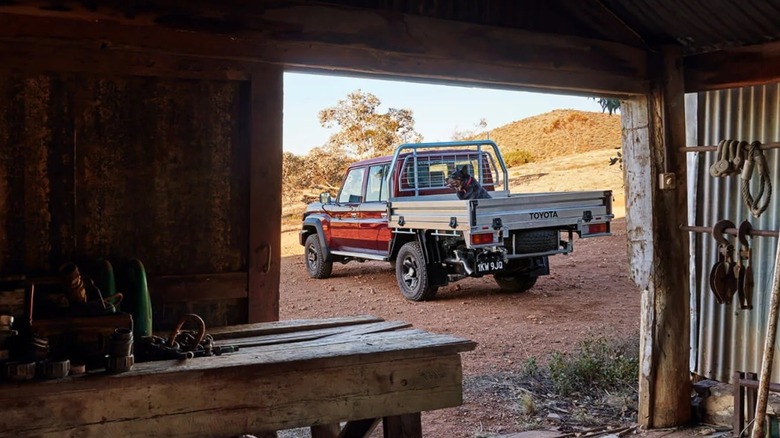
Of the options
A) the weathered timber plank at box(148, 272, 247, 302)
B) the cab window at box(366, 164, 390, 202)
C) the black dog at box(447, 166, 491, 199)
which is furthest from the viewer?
the cab window at box(366, 164, 390, 202)

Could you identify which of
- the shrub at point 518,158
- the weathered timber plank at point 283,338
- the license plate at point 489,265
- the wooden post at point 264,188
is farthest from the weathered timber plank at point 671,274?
the shrub at point 518,158

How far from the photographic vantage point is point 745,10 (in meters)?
3.75

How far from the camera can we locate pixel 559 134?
30.0 m

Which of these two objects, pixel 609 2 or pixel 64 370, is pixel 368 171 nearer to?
pixel 609 2

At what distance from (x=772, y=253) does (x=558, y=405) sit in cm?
172

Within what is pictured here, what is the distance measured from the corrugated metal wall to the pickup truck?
316 cm

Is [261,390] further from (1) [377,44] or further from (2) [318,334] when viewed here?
(1) [377,44]

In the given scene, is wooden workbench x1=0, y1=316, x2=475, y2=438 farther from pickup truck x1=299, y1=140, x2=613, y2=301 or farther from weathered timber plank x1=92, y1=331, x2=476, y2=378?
pickup truck x1=299, y1=140, x2=613, y2=301

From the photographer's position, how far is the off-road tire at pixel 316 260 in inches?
434

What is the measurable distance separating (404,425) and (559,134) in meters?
28.5

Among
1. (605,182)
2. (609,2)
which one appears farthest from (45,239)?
(605,182)

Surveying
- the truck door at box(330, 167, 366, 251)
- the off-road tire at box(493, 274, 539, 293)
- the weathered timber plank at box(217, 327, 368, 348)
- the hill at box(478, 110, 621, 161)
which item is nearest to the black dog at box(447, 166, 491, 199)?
the off-road tire at box(493, 274, 539, 293)

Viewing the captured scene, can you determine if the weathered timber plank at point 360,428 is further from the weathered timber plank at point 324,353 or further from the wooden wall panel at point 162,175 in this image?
the wooden wall panel at point 162,175

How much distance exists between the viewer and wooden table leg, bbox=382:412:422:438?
282cm
